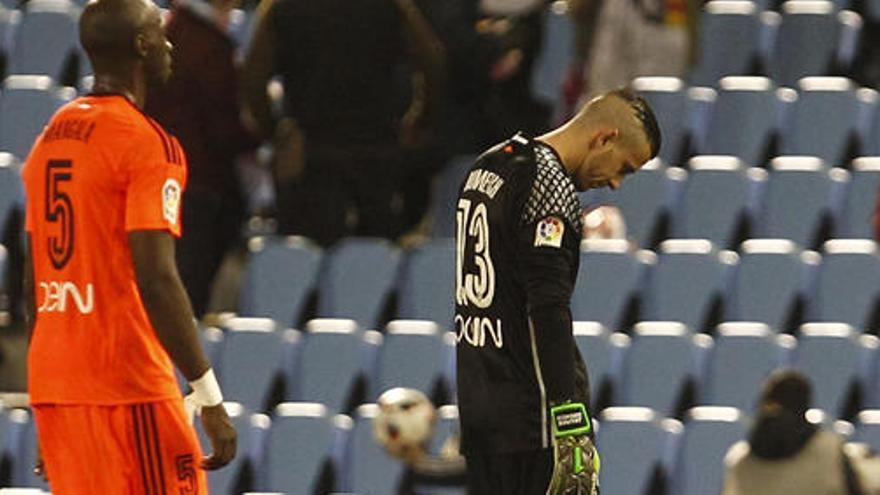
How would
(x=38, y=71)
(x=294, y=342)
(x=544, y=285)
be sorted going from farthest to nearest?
(x=38, y=71) → (x=294, y=342) → (x=544, y=285)

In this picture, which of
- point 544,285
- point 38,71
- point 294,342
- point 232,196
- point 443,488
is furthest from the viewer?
point 38,71

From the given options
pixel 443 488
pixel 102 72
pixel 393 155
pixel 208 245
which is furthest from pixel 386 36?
pixel 102 72

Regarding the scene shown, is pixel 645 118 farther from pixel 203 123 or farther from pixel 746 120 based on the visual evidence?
pixel 746 120

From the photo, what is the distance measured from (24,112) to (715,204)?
2.89 metres

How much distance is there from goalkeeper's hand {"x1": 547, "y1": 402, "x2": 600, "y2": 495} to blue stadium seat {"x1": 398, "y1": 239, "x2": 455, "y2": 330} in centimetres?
356

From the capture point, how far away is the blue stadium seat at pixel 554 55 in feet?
31.6

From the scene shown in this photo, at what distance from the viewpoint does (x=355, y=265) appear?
28.6 ft

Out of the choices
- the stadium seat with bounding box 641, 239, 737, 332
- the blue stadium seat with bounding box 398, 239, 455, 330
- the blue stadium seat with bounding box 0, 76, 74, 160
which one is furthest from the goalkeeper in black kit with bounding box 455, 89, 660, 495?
the blue stadium seat with bounding box 0, 76, 74, 160

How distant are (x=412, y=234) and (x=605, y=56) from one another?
1.06 metres

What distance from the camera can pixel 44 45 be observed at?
32.8ft

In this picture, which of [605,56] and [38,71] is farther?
[38,71]

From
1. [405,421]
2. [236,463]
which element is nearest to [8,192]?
[236,463]

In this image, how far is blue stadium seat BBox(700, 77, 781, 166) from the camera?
9148mm

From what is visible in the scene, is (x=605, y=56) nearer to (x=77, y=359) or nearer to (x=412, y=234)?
(x=412, y=234)
